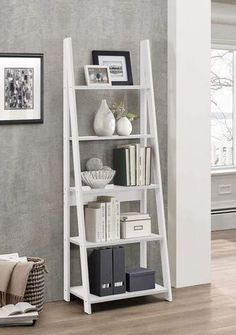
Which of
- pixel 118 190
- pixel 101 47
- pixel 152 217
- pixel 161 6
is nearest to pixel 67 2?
pixel 101 47

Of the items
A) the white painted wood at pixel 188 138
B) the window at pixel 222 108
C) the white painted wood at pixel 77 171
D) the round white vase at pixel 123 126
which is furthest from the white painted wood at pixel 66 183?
the window at pixel 222 108

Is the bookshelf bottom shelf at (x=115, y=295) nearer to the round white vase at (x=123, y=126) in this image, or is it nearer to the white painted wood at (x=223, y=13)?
the round white vase at (x=123, y=126)

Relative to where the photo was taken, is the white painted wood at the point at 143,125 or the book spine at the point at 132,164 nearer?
the book spine at the point at 132,164

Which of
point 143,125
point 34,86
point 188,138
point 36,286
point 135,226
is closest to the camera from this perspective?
point 36,286

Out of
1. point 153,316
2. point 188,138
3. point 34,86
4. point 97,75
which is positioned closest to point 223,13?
point 188,138

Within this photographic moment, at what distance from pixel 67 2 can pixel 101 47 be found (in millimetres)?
379

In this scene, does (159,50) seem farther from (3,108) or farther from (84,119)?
(3,108)

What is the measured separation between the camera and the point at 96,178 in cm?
464

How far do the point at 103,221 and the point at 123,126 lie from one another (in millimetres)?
652

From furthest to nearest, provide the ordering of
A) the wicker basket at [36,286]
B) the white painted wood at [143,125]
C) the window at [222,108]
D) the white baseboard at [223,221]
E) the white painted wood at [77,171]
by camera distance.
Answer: the window at [222,108] < the white baseboard at [223,221] < the white painted wood at [143,125] < the white painted wood at [77,171] < the wicker basket at [36,286]

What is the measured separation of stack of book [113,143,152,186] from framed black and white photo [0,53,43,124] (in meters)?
0.60

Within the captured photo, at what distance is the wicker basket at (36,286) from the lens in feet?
14.3

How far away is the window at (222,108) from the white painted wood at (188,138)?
113 inches

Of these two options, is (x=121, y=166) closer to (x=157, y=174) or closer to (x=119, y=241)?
(x=157, y=174)
